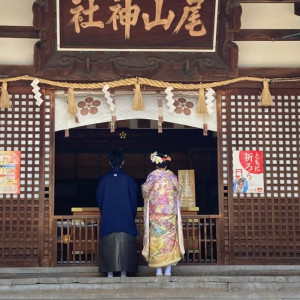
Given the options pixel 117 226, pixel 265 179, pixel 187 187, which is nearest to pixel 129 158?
pixel 187 187

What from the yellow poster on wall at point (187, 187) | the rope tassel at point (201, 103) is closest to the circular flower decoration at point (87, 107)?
the rope tassel at point (201, 103)

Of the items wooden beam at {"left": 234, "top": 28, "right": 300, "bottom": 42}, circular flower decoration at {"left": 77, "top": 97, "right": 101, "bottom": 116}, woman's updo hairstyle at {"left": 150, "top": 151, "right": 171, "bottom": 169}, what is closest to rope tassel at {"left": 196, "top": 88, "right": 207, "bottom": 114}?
wooden beam at {"left": 234, "top": 28, "right": 300, "bottom": 42}

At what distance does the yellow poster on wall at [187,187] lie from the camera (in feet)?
44.5

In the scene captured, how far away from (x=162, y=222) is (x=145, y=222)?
27 centimetres

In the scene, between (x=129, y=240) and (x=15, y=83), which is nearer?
(x=129, y=240)

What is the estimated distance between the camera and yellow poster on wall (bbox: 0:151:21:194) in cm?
1023

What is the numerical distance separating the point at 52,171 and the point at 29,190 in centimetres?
46

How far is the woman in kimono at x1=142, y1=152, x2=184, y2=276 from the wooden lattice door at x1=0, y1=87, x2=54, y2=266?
163 centimetres

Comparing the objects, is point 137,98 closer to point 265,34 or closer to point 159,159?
point 159,159

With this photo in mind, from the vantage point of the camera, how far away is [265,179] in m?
10.5

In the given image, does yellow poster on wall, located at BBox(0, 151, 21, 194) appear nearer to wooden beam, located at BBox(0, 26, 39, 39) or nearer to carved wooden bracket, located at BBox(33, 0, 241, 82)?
carved wooden bracket, located at BBox(33, 0, 241, 82)

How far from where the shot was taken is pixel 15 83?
1042 centimetres

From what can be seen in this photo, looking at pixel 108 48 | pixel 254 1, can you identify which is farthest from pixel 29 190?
pixel 254 1

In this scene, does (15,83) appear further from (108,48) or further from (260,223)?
(260,223)
